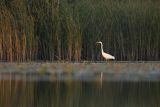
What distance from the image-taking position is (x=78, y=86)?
49.3ft

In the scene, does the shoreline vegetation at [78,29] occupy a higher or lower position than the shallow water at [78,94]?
higher

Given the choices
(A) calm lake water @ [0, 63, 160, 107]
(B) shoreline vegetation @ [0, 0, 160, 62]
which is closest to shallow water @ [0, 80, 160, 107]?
(A) calm lake water @ [0, 63, 160, 107]

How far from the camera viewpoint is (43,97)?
13203 millimetres

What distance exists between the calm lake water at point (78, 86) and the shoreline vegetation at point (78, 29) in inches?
77.1

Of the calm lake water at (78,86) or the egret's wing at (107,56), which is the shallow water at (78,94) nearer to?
the calm lake water at (78,86)

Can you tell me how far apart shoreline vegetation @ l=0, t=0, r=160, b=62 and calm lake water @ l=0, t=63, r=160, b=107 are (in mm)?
1959

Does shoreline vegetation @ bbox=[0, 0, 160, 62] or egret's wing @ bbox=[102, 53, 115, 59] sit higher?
shoreline vegetation @ bbox=[0, 0, 160, 62]

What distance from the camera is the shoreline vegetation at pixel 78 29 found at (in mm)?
20984

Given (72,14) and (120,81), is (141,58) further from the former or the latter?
(120,81)

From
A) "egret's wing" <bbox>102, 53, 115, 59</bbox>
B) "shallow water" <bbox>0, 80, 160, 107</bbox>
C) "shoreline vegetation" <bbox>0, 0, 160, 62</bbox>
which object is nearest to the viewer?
"shallow water" <bbox>0, 80, 160, 107</bbox>

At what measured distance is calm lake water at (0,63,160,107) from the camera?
12.5 m

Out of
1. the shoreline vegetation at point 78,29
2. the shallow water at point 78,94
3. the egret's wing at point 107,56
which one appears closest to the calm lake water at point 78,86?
the shallow water at point 78,94

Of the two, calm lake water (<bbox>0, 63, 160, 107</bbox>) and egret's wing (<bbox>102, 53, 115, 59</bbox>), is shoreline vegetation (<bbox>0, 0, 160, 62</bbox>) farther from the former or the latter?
calm lake water (<bbox>0, 63, 160, 107</bbox>)

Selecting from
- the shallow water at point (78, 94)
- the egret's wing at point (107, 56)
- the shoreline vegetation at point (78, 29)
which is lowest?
the shallow water at point (78, 94)
